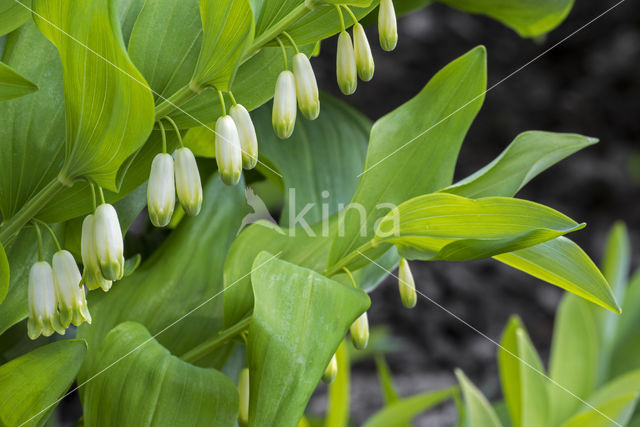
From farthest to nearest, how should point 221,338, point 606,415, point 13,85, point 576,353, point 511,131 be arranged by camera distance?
point 511,131 → point 576,353 → point 606,415 → point 221,338 → point 13,85

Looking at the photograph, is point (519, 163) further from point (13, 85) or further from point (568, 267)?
point (13, 85)

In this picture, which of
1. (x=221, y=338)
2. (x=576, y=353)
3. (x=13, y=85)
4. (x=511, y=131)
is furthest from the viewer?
(x=511, y=131)

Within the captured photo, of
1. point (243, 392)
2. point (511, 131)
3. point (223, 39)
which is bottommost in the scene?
point (511, 131)

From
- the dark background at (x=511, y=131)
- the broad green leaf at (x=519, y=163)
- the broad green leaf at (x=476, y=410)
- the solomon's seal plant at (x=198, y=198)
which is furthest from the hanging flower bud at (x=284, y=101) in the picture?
the dark background at (x=511, y=131)

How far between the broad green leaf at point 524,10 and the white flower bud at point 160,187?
380mm

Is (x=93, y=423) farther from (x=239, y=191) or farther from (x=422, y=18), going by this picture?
(x=422, y=18)

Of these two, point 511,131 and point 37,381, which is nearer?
point 37,381

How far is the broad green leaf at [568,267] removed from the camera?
0.31 meters

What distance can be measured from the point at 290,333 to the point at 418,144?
146 millimetres

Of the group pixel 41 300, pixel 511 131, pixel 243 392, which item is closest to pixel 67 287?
pixel 41 300

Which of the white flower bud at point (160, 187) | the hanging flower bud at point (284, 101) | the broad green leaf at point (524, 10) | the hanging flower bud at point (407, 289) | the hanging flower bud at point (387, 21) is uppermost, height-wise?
the hanging flower bud at point (387, 21)

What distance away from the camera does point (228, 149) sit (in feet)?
0.93

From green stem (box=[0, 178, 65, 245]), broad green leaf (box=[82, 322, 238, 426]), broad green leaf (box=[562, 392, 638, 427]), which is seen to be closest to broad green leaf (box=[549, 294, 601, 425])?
broad green leaf (box=[562, 392, 638, 427])

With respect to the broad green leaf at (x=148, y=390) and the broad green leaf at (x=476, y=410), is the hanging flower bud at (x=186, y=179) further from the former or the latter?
the broad green leaf at (x=476, y=410)
